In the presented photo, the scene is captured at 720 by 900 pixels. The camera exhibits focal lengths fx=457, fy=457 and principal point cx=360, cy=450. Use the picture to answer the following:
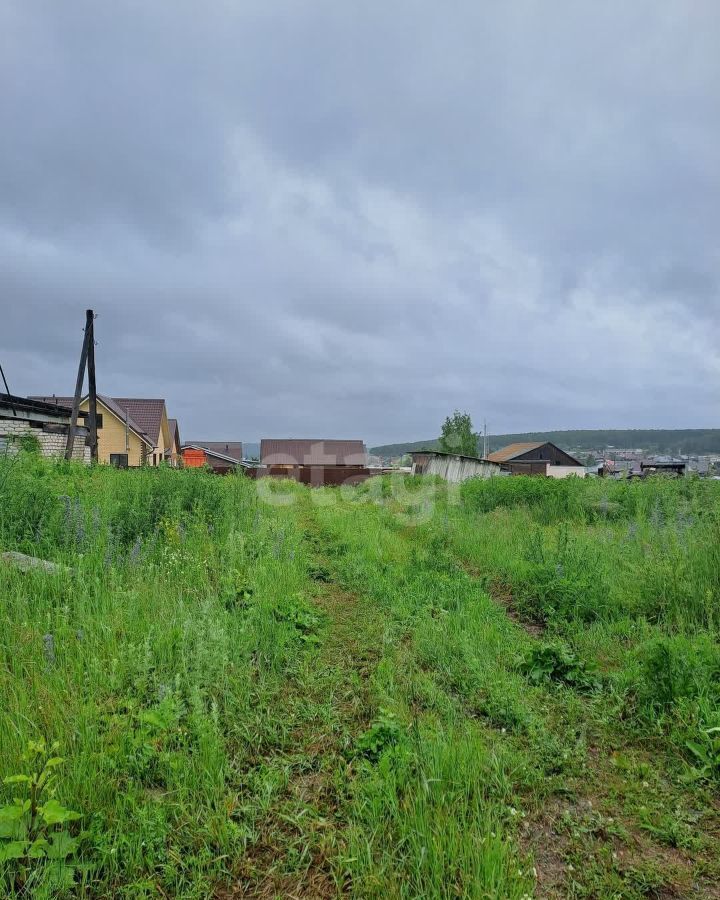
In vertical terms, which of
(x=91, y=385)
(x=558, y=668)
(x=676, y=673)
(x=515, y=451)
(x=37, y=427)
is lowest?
(x=558, y=668)

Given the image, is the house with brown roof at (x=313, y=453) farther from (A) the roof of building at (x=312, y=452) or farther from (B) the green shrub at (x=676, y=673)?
(B) the green shrub at (x=676, y=673)

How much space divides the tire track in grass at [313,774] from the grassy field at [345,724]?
0.04ft

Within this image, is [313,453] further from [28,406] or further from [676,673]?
[676,673]

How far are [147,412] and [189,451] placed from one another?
13331 mm

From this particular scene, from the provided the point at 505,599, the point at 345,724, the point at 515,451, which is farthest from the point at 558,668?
the point at 515,451

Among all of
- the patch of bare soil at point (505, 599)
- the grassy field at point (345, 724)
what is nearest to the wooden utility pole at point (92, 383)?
the grassy field at point (345, 724)

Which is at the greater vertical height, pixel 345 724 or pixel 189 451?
pixel 189 451

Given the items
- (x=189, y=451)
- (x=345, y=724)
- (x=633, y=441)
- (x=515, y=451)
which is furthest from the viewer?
(x=633, y=441)

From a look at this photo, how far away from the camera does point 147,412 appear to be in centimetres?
3600

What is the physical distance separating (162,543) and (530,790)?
4397 mm

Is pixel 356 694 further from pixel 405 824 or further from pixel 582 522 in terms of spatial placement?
pixel 582 522

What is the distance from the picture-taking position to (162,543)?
5.26 m

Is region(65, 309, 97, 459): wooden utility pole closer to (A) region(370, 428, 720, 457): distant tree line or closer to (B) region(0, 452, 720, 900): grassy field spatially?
(B) region(0, 452, 720, 900): grassy field

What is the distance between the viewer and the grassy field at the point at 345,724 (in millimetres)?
1747
